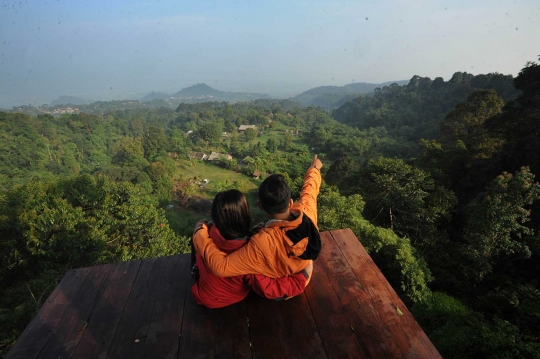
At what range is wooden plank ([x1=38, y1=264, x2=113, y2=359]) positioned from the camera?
5.55ft

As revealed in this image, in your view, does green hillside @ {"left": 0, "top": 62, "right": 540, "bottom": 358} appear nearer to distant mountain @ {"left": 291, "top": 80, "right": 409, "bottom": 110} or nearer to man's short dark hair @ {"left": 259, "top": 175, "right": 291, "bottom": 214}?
man's short dark hair @ {"left": 259, "top": 175, "right": 291, "bottom": 214}

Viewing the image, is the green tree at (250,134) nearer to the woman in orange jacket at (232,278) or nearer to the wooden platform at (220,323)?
the wooden platform at (220,323)

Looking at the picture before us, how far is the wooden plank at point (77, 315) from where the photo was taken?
1.69 m

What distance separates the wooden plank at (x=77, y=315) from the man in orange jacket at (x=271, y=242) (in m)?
1.00

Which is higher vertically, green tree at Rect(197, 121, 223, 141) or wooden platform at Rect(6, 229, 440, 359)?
wooden platform at Rect(6, 229, 440, 359)

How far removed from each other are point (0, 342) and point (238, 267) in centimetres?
683

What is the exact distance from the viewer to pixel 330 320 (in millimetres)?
1811

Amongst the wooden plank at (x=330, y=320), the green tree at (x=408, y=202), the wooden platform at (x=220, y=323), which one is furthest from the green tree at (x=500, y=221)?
the wooden plank at (x=330, y=320)

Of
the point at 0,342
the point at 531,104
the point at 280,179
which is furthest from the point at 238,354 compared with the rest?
the point at 531,104

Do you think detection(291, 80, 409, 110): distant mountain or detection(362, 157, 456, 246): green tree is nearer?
detection(362, 157, 456, 246): green tree

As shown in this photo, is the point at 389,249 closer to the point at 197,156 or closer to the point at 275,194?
the point at 275,194

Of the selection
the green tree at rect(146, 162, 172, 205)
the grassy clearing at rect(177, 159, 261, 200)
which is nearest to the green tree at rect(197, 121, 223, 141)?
the grassy clearing at rect(177, 159, 261, 200)

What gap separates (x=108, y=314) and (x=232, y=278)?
3.13ft

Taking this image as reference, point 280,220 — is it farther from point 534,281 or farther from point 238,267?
point 534,281
